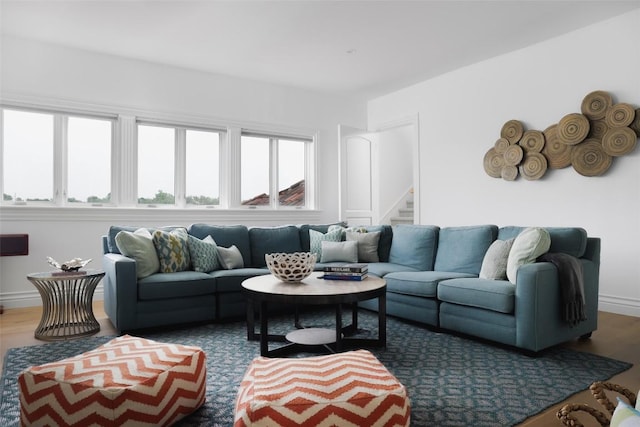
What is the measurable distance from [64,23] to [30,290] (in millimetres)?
2651

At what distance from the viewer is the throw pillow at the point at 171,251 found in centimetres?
348

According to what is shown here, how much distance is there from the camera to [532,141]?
444 centimetres

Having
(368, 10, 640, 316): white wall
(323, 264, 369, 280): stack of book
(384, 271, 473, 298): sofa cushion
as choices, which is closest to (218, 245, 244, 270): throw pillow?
(323, 264, 369, 280): stack of book

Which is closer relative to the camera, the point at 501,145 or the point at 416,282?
the point at 416,282

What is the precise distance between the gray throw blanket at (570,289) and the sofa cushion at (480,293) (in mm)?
312

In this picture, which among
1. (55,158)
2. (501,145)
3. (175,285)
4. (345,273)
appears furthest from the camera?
(501,145)

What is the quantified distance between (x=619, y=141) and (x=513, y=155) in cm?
103

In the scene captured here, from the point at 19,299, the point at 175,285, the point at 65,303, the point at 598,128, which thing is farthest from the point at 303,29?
the point at 19,299

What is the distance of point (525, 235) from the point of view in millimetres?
2912

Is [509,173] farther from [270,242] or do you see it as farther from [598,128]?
[270,242]

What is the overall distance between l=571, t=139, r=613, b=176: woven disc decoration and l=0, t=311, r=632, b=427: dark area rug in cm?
197

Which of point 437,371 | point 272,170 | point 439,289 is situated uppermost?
point 272,170

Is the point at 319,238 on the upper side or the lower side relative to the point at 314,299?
upper

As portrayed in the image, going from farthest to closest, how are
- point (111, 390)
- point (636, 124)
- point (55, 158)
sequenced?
point (55, 158) < point (636, 124) < point (111, 390)
